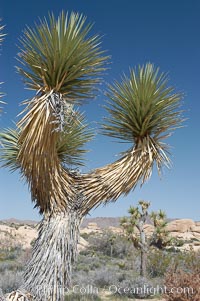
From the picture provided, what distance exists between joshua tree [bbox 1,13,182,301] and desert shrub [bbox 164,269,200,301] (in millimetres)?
2925

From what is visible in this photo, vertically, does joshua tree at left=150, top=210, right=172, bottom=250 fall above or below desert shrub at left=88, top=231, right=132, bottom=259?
above

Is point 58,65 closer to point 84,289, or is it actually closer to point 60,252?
point 60,252

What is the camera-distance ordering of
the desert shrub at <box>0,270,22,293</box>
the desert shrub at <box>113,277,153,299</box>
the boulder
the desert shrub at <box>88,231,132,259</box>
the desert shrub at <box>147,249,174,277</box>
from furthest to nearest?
the boulder
the desert shrub at <box>88,231,132,259</box>
the desert shrub at <box>147,249,174,277</box>
the desert shrub at <box>113,277,153,299</box>
the desert shrub at <box>0,270,22,293</box>

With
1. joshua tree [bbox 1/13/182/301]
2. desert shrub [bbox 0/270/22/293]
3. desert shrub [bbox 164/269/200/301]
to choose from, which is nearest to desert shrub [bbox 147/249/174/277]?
desert shrub [bbox 0/270/22/293]

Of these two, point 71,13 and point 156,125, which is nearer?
point 71,13

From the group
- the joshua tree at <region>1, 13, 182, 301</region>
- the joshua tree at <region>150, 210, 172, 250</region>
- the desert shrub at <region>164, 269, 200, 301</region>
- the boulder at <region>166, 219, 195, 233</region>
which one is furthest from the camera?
the boulder at <region>166, 219, 195, 233</region>

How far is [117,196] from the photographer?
5.30m

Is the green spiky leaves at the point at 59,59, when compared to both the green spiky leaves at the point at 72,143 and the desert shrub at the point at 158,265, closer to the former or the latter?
the green spiky leaves at the point at 72,143

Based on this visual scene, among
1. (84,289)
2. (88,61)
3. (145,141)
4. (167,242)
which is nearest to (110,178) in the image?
(145,141)

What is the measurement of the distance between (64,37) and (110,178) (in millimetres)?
1891

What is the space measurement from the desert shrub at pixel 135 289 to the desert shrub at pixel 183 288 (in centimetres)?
202

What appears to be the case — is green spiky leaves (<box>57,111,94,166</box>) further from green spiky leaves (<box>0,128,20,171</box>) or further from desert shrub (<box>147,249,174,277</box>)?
desert shrub (<box>147,249,174,277</box>)

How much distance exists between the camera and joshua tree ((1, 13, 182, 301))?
4.81 meters

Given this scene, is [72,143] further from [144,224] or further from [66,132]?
[144,224]
